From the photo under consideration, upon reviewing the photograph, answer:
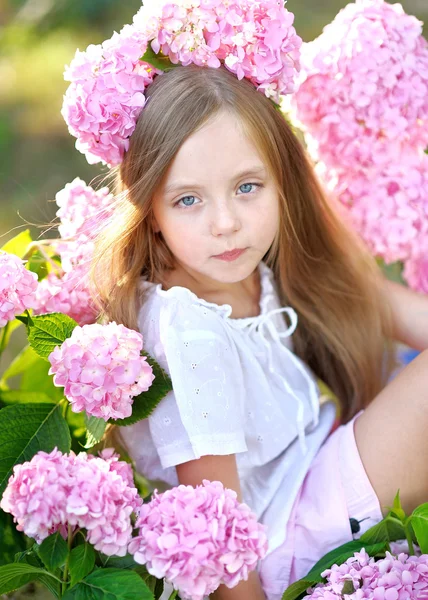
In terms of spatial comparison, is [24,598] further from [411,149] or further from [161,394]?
[411,149]

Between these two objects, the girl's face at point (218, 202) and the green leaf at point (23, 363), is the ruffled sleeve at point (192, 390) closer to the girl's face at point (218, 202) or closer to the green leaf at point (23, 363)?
the girl's face at point (218, 202)

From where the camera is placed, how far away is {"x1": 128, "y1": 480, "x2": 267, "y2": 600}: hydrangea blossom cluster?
1.05m

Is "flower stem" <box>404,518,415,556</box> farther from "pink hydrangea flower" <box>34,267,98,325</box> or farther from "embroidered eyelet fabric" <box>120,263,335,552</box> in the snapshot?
"pink hydrangea flower" <box>34,267,98,325</box>

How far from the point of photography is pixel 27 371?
1.72 meters

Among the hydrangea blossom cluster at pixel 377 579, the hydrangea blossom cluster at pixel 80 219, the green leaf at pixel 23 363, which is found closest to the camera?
the hydrangea blossom cluster at pixel 377 579

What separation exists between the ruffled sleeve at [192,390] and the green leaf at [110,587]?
28cm

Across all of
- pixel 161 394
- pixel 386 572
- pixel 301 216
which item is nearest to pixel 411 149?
pixel 301 216

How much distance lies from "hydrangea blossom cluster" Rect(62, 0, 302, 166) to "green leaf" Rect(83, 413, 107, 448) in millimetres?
462

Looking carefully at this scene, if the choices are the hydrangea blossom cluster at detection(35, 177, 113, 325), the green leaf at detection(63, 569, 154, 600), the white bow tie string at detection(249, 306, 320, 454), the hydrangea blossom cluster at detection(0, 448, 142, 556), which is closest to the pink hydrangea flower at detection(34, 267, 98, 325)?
the hydrangea blossom cluster at detection(35, 177, 113, 325)

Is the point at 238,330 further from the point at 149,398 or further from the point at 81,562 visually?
the point at 81,562

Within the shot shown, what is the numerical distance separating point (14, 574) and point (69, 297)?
0.53 meters

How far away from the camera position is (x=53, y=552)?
111 cm

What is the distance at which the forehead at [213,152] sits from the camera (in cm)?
136

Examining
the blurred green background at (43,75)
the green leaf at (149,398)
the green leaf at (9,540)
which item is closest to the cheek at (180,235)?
the green leaf at (149,398)
